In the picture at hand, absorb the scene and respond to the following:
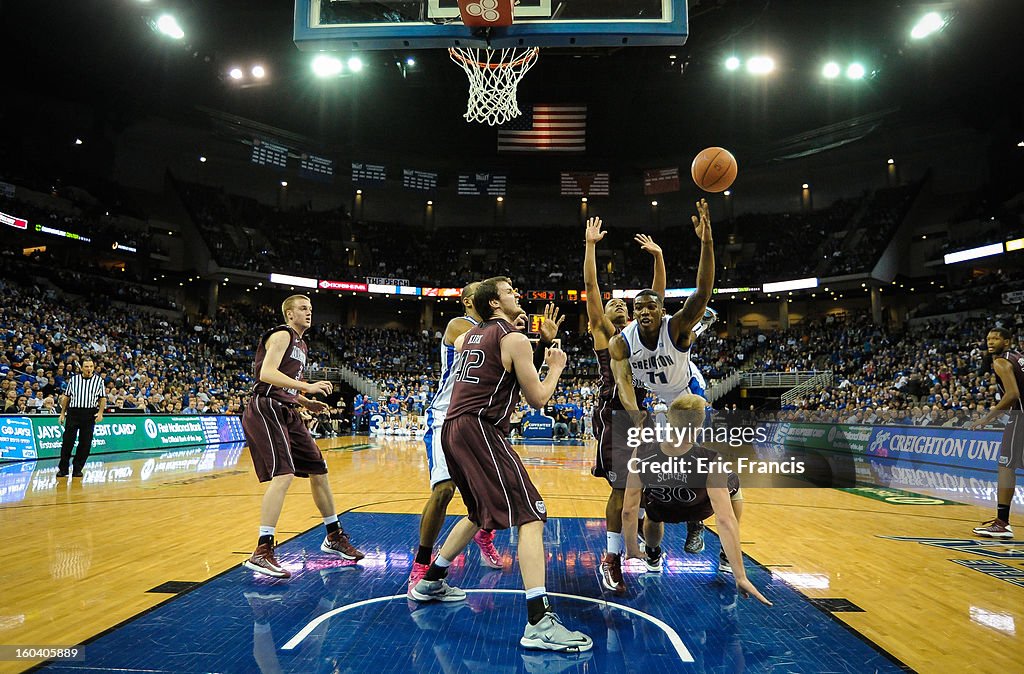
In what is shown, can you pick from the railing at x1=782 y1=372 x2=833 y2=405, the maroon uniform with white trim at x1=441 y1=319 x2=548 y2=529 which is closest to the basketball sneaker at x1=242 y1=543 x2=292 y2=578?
the maroon uniform with white trim at x1=441 y1=319 x2=548 y2=529

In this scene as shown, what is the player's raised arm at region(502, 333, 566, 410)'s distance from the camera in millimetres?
3289

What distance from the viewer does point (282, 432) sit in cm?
470

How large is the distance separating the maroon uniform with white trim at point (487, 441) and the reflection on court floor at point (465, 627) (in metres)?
0.71

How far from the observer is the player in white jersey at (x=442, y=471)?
432 centimetres

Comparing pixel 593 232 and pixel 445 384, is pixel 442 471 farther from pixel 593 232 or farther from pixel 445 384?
pixel 593 232

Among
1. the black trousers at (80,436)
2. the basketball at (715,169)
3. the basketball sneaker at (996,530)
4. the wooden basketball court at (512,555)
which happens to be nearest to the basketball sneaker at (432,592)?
the wooden basketball court at (512,555)

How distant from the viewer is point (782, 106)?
28734 mm

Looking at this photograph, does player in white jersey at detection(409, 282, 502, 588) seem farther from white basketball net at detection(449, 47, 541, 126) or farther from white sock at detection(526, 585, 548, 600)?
white basketball net at detection(449, 47, 541, 126)

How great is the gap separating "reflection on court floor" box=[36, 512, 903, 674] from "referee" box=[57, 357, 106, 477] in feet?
23.1

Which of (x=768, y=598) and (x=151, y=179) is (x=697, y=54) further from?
(x=151, y=179)

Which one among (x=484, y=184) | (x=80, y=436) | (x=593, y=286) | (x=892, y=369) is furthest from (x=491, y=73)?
(x=484, y=184)

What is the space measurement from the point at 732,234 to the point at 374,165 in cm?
2188

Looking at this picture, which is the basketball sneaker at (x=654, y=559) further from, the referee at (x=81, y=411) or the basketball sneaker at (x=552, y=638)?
the referee at (x=81, y=411)

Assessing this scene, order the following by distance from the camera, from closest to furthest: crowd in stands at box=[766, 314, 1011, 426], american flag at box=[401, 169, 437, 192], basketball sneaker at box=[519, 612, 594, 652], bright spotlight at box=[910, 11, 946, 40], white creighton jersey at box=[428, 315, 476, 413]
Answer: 1. basketball sneaker at box=[519, 612, 594, 652]
2. white creighton jersey at box=[428, 315, 476, 413]
3. crowd in stands at box=[766, 314, 1011, 426]
4. bright spotlight at box=[910, 11, 946, 40]
5. american flag at box=[401, 169, 437, 192]
